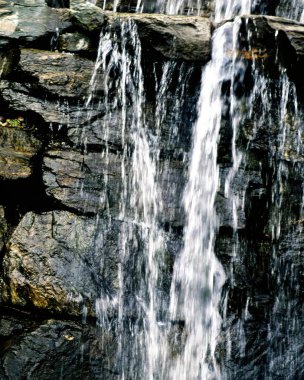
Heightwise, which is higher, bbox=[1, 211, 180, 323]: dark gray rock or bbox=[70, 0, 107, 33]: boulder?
bbox=[70, 0, 107, 33]: boulder

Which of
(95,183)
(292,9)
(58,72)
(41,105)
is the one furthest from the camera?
(292,9)

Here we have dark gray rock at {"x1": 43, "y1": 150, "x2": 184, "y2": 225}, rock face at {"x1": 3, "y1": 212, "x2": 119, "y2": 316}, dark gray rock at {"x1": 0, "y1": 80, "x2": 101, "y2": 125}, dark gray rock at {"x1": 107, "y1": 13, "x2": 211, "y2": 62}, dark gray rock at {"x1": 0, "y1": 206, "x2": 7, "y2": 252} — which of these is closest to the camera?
rock face at {"x1": 3, "y1": 212, "x2": 119, "y2": 316}

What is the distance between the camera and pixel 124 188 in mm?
5328

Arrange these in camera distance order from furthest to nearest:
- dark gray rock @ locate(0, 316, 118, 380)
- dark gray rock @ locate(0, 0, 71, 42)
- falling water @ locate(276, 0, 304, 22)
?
falling water @ locate(276, 0, 304, 22), dark gray rock @ locate(0, 0, 71, 42), dark gray rock @ locate(0, 316, 118, 380)

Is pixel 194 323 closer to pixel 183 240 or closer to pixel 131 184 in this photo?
pixel 183 240

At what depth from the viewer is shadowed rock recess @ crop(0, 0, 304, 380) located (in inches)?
186

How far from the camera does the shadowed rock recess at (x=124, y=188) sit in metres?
4.72

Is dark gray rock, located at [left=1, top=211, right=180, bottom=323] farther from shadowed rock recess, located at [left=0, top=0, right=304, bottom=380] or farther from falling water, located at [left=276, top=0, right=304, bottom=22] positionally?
falling water, located at [left=276, top=0, right=304, bottom=22]

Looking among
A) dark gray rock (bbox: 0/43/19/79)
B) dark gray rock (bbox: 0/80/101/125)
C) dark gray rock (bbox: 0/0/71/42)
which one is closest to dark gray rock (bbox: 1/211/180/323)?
dark gray rock (bbox: 0/80/101/125)

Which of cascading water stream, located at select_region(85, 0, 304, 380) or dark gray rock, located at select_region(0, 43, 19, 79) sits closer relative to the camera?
cascading water stream, located at select_region(85, 0, 304, 380)

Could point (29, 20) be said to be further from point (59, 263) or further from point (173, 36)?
point (59, 263)

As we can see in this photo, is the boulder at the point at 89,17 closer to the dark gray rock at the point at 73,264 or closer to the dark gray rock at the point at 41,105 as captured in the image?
the dark gray rock at the point at 41,105

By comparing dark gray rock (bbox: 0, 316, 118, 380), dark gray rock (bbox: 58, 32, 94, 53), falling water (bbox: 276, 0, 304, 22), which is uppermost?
falling water (bbox: 276, 0, 304, 22)

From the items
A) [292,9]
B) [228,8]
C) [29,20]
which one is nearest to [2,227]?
[29,20]
